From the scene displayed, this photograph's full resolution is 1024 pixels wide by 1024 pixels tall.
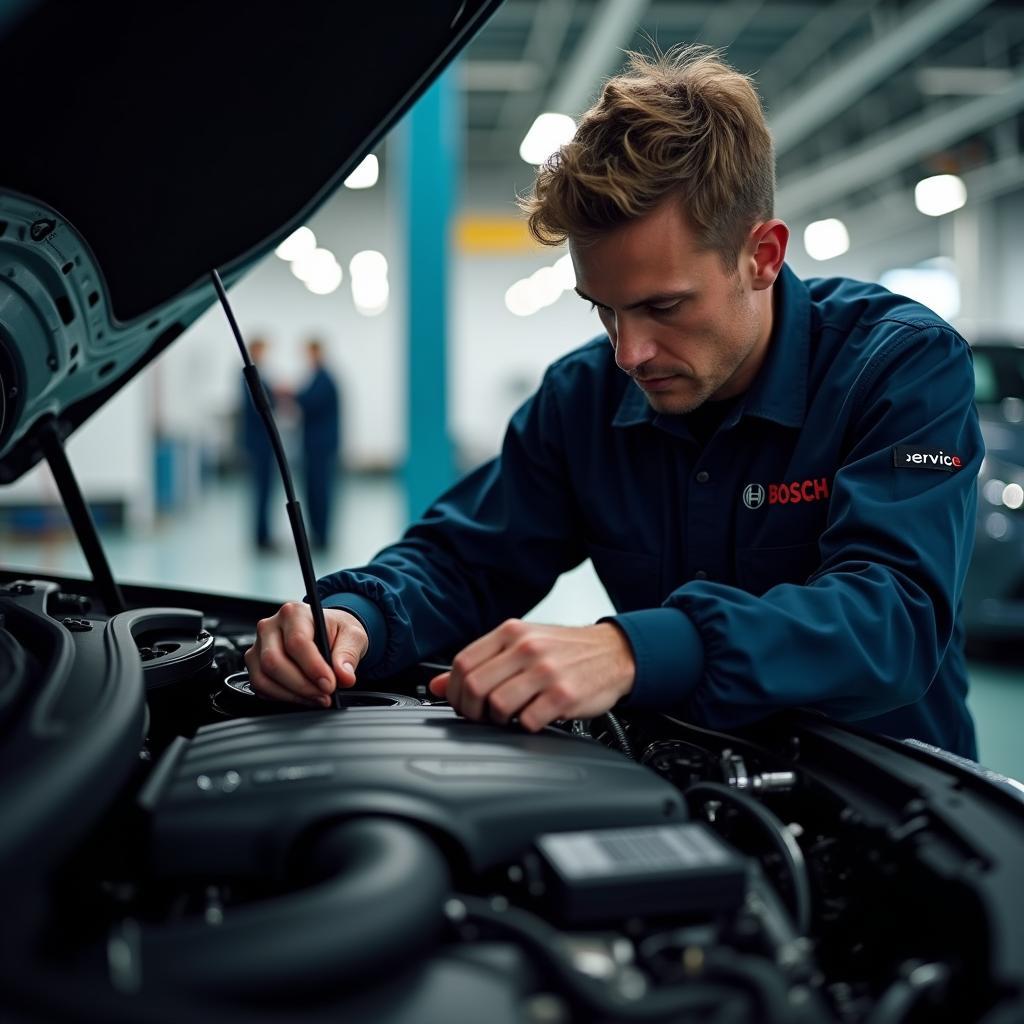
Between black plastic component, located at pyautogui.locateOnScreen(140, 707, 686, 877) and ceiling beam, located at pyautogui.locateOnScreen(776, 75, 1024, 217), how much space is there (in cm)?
764

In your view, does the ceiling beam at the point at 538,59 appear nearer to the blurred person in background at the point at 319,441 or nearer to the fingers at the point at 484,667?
the blurred person in background at the point at 319,441

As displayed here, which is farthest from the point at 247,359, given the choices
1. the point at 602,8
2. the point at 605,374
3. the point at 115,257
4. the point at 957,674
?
the point at 602,8

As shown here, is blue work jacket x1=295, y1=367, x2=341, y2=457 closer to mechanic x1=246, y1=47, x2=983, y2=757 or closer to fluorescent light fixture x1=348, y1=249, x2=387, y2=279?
fluorescent light fixture x1=348, y1=249, x2=387, y2=279

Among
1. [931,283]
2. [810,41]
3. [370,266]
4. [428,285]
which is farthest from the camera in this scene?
[931,283]

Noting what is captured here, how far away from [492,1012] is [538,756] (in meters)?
0.24

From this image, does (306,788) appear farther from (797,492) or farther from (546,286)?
(546,286)

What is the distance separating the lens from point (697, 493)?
1231 millimetres

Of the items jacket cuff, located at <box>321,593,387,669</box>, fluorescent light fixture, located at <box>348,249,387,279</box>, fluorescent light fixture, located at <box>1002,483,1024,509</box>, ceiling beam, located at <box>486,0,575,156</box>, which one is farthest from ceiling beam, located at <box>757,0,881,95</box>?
jacket cuff, located at <box>321,593,387,669</box>

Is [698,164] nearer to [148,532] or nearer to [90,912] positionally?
[90,912]

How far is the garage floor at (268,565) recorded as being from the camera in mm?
2973

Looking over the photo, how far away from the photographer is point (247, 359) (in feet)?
3.05

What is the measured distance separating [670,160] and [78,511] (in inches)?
30.1

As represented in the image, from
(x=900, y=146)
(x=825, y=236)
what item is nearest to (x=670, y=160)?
(x=900, y=146)

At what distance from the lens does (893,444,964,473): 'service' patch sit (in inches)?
40.7
